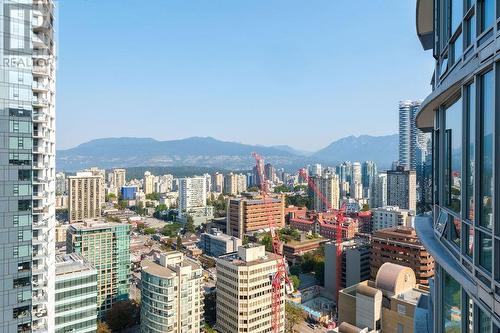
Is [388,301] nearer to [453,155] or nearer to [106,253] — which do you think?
[453,155]

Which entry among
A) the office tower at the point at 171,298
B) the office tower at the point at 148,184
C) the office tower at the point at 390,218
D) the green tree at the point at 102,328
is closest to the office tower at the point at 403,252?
the office tower at the point at 390,218

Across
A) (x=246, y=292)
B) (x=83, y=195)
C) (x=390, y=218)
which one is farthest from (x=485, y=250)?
(x=83, y=195)

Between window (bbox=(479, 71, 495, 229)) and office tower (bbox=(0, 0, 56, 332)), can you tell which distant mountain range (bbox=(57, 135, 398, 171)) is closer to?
office tower (bbox=(0, 0, 56, 332))

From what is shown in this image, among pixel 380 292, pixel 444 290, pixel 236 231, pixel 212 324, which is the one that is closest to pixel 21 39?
pixel 444 290

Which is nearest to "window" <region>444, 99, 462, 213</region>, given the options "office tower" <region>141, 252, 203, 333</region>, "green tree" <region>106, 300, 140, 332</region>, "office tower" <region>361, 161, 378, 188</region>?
"office tower" <region>141, 252, 203, 333</region>

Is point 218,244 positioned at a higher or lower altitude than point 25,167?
lower

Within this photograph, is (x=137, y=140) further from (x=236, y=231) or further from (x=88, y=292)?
(x=88, y=292)

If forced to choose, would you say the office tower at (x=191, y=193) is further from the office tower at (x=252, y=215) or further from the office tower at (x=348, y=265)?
the office tower at (x=348, y=265)
